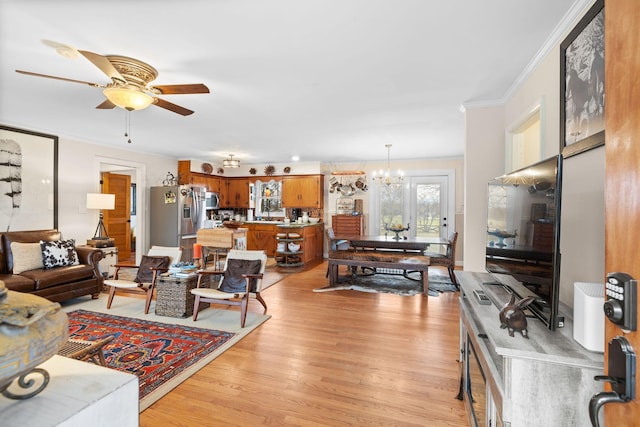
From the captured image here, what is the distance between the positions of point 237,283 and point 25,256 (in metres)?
2.70

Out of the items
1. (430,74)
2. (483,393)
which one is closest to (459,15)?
(430,74)

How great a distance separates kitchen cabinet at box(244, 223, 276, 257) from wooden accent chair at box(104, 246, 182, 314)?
11.2 ft

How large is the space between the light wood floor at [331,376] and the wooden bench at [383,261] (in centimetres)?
85

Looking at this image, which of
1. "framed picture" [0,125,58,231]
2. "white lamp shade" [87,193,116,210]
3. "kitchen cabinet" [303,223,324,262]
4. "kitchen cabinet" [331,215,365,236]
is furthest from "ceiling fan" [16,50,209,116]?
"kitchen cabinet" [331,215,365,236]

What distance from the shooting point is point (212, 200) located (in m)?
7.79

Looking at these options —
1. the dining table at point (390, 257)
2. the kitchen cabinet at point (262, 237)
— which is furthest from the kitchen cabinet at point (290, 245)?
the dining table at point (390, 257)

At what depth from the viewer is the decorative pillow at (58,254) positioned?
3.98 meters

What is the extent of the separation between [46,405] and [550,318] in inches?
64.6

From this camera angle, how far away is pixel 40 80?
9.30ft

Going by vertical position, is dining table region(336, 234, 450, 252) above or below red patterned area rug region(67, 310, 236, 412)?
above

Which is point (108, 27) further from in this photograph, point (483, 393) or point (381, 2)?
point (483, 393)

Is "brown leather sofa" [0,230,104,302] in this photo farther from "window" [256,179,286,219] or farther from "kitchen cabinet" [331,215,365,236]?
"kitchen cabinet" [331,215,365,236]

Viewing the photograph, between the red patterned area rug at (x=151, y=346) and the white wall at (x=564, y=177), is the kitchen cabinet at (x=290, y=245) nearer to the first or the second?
the red patterned area rug at (x=151, y=346)

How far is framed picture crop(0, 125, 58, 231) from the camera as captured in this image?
4289 mm
